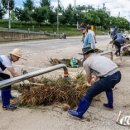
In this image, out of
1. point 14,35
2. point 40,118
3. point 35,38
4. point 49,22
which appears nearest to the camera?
point 40,118

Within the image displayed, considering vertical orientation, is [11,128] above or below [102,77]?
below

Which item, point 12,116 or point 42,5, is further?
point 42,5

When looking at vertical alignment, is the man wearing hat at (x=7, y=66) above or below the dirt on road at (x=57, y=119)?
above

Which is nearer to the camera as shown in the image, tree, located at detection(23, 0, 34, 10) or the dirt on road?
the dirt on road

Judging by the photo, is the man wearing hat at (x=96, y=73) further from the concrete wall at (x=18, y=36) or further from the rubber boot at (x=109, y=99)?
the concrete wall at (x=18, y=36)

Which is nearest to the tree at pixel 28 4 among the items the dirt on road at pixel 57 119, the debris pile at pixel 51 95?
the debris pile at pixel 51 95

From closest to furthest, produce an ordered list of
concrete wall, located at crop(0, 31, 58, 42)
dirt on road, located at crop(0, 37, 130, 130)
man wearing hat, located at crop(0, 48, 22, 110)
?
dirt on road, located at crop(0, 37, 130, 130), man wearing hat, located at crop(0, 48, 22, 110), concrete wall, located at crop(0, 31, 58, 42)

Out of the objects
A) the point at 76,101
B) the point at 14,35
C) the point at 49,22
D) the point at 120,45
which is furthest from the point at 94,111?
the point at 49,22

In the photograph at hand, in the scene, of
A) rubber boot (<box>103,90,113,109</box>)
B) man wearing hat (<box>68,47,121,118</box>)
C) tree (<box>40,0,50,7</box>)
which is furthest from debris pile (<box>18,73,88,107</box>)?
tree (<box>40,0,50,7</box>)

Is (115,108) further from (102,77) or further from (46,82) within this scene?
(46,82)

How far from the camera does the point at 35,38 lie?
47.5m

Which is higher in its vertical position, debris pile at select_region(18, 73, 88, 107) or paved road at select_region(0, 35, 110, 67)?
debris pile at select_region(18, 73, 88, 107)

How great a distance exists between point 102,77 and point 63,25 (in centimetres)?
7636

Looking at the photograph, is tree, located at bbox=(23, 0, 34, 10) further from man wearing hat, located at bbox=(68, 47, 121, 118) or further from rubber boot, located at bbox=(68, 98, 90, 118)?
rubber boot, located at bbox=(68, 98, 90, 118)
